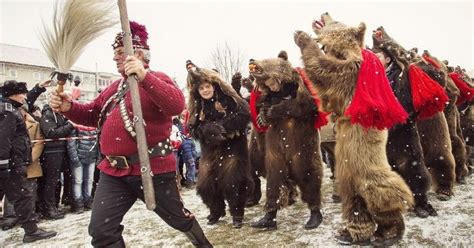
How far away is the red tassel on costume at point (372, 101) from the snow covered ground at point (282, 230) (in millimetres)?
1282

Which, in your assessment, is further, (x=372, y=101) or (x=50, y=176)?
(x=50, y=176)

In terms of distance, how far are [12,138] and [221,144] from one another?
2.93m

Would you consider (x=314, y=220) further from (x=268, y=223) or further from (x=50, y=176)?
(x=50, y=176)

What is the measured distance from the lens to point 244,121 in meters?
4.61

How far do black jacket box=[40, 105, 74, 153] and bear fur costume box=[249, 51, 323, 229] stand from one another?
3604mm

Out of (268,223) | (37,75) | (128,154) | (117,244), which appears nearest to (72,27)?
(128,154)

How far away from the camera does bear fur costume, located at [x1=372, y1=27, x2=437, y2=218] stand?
4.16m

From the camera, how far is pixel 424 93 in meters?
4.13

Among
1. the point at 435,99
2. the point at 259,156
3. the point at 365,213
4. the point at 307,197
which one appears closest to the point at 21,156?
the point at 259,156

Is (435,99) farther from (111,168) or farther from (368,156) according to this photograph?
(111,168)

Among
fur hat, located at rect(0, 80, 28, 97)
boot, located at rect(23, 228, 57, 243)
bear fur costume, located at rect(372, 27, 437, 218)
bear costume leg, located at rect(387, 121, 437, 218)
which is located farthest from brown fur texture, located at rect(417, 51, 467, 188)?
fur hat, located at rect(0, 80, 28, 97)

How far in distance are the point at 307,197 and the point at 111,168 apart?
2374mm

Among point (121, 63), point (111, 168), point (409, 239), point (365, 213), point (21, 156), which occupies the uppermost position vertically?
point (121, 63)

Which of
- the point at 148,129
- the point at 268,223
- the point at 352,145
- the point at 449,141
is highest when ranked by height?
the point at 148,129
